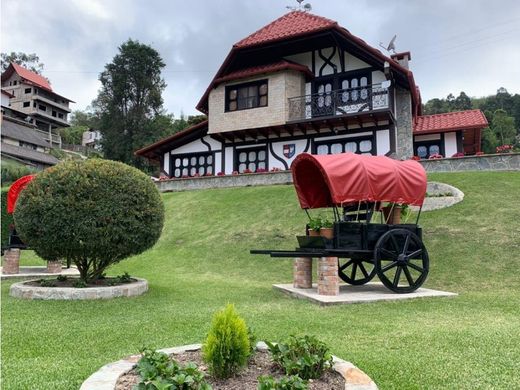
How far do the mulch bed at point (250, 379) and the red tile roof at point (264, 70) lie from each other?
21.8 meters

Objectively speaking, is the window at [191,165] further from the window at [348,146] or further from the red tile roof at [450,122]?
the red tile roof at [450,122]

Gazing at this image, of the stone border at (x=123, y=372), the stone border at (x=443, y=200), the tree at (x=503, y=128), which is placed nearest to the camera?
the stone border at (x=123, y=372)

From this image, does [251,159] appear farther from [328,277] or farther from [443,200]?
[328,277]

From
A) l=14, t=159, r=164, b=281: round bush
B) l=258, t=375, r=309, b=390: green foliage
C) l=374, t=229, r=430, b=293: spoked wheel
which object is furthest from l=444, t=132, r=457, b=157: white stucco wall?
l=258, t=375, r=309, b=390: green foliage

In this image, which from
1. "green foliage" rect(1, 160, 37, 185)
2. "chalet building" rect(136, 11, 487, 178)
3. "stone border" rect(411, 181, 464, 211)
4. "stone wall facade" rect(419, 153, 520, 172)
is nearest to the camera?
"stone border" rect(411, 181, 464, 211)

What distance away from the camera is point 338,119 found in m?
22.8

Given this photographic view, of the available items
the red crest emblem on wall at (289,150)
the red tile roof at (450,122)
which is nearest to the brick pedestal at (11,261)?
the red crest emblem on wall at (289,150)

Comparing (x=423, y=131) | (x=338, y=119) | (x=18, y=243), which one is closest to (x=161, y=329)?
(x=18, y=243)

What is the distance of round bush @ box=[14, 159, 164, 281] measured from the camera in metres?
8.34

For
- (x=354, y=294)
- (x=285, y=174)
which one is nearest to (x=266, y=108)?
(x=285, y=174)

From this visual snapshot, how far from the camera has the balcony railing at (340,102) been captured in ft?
73.6

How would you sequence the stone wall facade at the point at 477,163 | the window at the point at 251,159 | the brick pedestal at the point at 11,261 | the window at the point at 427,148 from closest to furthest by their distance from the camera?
the brick pedestal at the point at 11,261
the stone wall facade at the point at 477,163
the window at the point at 427,148
the window at the point at 251,159

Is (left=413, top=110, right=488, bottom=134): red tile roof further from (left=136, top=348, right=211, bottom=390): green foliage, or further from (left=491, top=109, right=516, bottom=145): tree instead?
(left=491, top=109, right=516, bottom=145): tree

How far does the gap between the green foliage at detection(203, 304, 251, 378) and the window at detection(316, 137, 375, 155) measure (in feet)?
68.0
